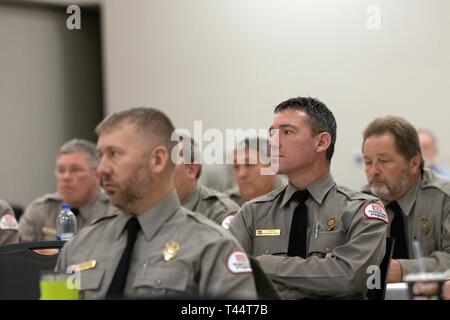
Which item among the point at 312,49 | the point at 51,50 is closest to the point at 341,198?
the point at 312,49

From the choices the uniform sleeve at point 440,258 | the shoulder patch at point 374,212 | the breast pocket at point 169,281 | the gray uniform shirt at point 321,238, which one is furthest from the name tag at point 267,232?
the breast pocket at point 169,281

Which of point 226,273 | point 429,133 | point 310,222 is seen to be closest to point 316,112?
point 310,222

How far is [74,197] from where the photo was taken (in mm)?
4855

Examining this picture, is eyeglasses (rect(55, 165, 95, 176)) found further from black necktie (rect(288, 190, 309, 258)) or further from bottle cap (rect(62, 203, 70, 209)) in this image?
black necktie (rect(288, 190, 309, 258))

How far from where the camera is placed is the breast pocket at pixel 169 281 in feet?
7.46

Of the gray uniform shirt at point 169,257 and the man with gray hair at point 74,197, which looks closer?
the gray uniform shirt at point 169,257

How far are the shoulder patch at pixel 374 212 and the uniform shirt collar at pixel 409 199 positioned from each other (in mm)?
666

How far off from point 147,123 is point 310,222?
0.89 meters

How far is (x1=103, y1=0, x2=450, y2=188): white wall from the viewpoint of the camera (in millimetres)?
3533

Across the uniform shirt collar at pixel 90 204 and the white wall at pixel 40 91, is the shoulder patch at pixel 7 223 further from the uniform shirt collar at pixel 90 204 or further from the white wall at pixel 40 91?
the white wall at pixel 40 91

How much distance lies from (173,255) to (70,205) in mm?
→ 2665

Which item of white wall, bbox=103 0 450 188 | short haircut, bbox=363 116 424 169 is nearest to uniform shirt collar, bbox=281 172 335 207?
white wall, bbox=103 0 450 188

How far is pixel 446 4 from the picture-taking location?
3.70 meters

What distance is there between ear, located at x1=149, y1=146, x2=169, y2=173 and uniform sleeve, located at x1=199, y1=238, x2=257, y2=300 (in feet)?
0.94
